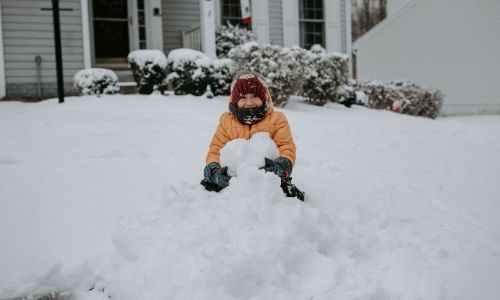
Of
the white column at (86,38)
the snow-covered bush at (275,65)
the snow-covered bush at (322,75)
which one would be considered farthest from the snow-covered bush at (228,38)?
the white column at (86,38)

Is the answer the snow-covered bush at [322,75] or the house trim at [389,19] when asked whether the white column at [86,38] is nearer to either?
the snow-covered bush at [322,75]

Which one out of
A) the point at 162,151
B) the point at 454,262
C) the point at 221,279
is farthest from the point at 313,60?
the point at 221,279

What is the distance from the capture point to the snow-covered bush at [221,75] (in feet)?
31.2

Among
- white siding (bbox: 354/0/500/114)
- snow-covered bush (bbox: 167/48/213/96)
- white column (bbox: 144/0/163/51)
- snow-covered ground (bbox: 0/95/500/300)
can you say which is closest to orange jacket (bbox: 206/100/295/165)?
snow-covered ground (bbox: 0/95/500/300)

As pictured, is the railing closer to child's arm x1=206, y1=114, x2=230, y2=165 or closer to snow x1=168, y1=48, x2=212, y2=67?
snow x1=168, y1=48, x2=212, y2=67

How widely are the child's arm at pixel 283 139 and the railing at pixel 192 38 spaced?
845cm

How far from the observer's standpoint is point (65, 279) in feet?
7.68

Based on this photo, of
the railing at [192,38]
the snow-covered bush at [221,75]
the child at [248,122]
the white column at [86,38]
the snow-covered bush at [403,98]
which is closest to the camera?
the child at [248,122]

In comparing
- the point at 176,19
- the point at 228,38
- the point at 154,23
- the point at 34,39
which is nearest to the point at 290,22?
the point at 228,38

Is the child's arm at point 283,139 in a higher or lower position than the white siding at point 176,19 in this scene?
lower

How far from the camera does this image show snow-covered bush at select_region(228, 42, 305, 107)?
923 centimetres

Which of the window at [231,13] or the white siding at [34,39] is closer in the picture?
the white siding at [34,39]

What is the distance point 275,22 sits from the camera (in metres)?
13.3

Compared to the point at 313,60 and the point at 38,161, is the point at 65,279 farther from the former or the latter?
the point at 313,60
